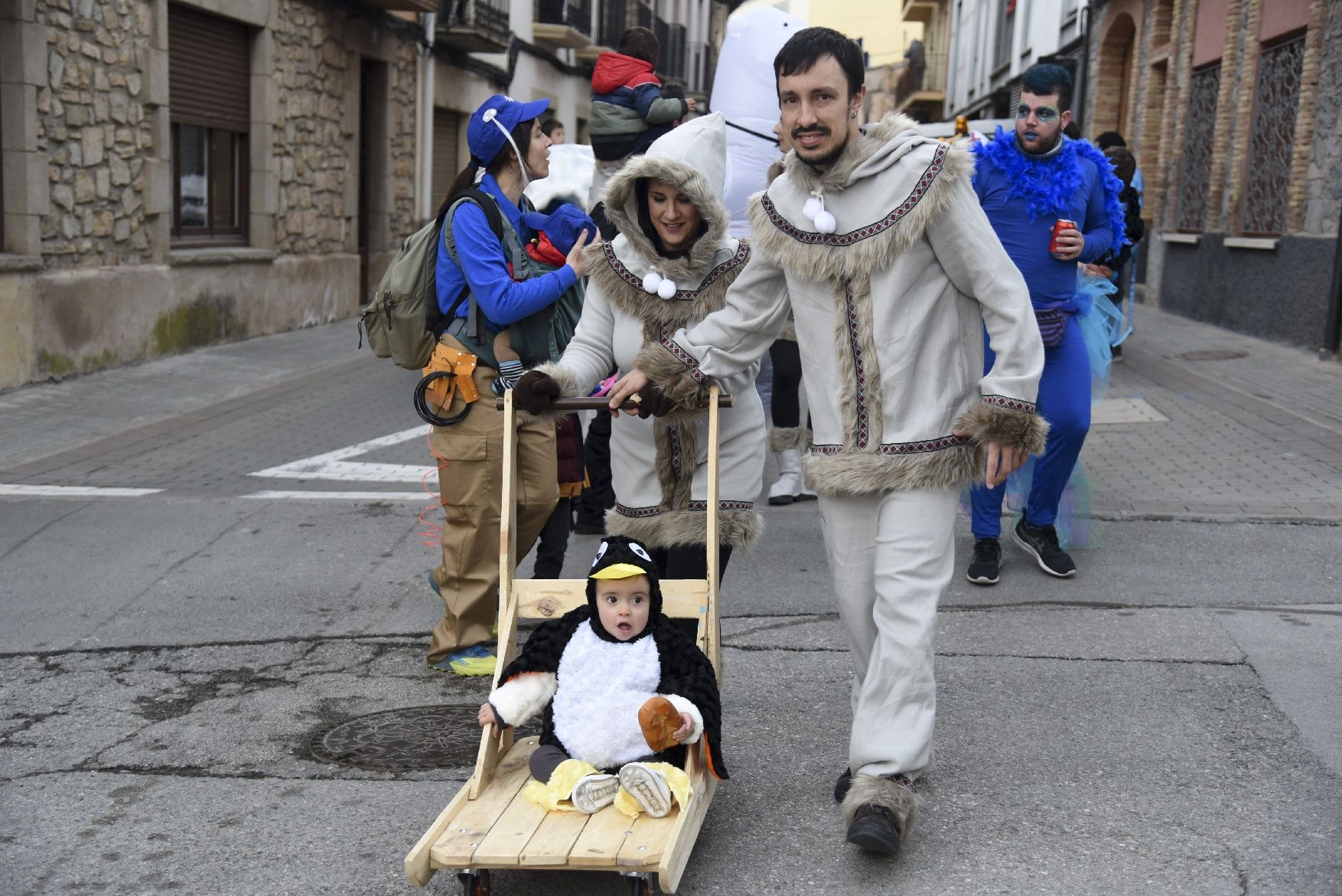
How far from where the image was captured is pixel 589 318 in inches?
174

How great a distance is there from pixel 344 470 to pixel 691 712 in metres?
5.59

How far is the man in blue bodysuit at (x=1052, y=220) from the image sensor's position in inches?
232

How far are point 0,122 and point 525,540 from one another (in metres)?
7.70

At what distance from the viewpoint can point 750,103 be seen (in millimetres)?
7633

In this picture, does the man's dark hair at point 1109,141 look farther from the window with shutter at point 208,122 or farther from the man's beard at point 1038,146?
the window with shutter at point 208,122

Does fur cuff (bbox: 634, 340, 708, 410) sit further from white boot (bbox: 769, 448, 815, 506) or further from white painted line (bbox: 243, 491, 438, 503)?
white painted line (bbox: 243, 491, 438, 503)

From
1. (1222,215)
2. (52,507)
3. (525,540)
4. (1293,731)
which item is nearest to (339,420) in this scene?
(52,507)

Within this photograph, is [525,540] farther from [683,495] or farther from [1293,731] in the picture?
[1293,731]

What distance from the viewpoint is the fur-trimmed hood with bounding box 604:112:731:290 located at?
4.20 m

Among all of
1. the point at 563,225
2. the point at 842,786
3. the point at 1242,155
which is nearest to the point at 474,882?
the point at 842,786

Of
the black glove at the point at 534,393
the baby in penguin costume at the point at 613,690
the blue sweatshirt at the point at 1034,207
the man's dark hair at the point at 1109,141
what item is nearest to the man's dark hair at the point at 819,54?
the black glove at the point at 534,393

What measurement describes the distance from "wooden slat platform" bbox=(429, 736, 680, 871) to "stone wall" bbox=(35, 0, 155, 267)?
30.5ft

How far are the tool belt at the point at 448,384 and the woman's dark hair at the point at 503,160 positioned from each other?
1.60 feet

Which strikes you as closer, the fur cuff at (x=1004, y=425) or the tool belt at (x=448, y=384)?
the fur cuff at (x=1004, y=425)
